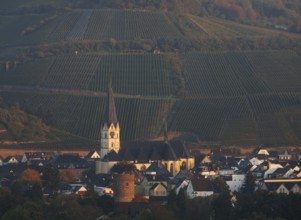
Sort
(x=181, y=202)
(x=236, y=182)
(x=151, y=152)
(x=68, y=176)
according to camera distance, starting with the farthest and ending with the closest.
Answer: (x=151, y=152)
(x=68, y=176)
(x=236, y=182)
(x=181, y=202)

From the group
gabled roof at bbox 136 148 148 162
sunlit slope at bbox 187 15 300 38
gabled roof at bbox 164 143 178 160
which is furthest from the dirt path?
gabled roof at bbox 136 148 148 162

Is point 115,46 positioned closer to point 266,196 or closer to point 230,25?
point 230,25

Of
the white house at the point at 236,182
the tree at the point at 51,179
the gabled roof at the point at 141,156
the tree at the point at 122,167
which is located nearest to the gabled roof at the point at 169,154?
the gabled roof at the point at 141,156

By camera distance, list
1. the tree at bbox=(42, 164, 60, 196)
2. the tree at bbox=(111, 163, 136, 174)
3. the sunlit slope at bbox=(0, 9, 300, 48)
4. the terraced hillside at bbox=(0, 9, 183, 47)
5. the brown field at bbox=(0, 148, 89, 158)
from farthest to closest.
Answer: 1. the terraced hillside at bbox=(0, 9, 183, 47)
2. the sunlit slope at bbox=(0, 9, 300, 48)
3. the brown field at bbox=(0, 148, 89, 158)
4. the tree at bbox=(111, 163, 136, 174)
5. the tree at bbox=(42, 164, 60, 196)

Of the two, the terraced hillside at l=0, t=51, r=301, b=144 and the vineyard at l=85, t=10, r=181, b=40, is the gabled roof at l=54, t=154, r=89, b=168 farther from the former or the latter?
the vineyard at l=85, t=10, r=181, b=40

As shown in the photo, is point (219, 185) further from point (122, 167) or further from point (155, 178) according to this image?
point (122, 167)

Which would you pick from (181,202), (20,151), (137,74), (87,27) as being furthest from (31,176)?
(87,27)

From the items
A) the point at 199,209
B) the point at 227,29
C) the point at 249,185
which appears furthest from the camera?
the point at 227,29
